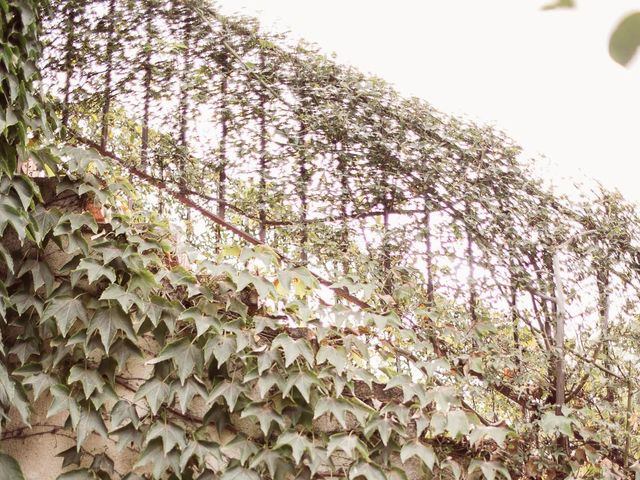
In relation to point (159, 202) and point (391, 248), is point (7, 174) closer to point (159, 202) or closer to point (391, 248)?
Answer: point (159, 202)

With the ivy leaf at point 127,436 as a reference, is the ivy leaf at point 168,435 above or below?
above

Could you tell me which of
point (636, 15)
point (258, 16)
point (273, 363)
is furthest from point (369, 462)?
point (258, 16)

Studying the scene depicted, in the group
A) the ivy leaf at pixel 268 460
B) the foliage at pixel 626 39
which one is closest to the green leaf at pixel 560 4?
the foliage at pixel 626 39

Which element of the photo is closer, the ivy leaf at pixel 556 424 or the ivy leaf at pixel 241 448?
the ivy leaf at pixel 241 448

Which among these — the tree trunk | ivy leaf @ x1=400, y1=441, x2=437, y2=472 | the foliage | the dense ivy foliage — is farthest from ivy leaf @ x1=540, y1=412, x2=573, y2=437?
the tree trunk

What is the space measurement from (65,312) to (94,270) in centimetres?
19

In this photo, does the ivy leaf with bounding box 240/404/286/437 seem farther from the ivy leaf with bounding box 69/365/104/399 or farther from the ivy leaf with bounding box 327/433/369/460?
the ivy leaf with bounding box 69/365/104/399

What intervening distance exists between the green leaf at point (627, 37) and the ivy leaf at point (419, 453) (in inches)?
84.0

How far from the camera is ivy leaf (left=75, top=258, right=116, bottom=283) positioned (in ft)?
7.62

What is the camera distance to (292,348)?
7.66 feet

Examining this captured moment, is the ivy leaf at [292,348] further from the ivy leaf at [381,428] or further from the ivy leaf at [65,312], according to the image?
the ivy leaf at [65,312]

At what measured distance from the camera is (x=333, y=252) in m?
2.97

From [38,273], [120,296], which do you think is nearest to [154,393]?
[120,296]

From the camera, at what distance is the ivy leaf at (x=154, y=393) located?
2271mm
